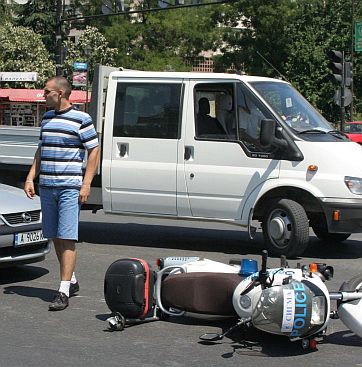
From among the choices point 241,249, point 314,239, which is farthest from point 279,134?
point 314,239

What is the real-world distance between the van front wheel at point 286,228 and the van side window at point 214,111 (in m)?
0.99

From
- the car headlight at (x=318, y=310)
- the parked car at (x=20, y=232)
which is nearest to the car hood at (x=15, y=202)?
the parked car at (x=20, y=232)

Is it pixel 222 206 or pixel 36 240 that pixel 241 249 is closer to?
pixel 222 206

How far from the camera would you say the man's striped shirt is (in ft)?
21.5

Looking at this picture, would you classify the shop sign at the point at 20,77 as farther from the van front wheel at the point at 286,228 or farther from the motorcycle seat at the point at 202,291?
the motorcycle seat at the point at 202,291

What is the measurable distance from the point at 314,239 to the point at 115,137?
320cm

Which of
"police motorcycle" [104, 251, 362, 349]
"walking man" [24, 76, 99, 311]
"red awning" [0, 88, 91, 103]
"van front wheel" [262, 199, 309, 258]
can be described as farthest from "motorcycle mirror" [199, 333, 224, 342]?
"red awning" [0, 88, 91, 103]

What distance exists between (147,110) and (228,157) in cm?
123

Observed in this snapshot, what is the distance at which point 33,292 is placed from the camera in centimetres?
722

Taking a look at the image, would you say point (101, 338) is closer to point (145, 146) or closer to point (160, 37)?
point (145, 146)

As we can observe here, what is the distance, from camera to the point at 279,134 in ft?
28.9

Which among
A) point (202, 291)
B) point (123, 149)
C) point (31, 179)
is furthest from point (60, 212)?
point (123, 149)

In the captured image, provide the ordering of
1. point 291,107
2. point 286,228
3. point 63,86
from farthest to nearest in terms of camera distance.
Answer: point 291,107 → point 286,228 → point 63,86

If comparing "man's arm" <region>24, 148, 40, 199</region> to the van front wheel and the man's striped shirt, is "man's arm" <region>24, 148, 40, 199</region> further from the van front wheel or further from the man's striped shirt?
the van front wheel
